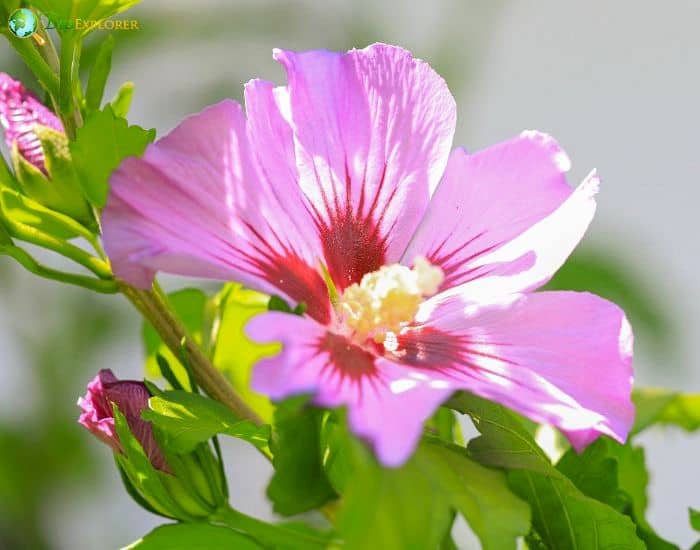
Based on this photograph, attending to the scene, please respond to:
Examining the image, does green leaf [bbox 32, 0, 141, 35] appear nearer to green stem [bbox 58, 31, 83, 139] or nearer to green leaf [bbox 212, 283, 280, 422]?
green stem [bbox 58, 31, 83, 139]

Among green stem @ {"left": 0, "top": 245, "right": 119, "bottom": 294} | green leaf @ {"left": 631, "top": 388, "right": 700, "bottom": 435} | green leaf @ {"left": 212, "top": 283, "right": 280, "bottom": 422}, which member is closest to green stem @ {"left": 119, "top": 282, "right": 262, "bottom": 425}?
green stem @ {"left": 0, "top": 245, "right": 119, "bottom": 294}

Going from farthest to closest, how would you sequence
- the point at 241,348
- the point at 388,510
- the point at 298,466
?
the point at 241,348 < the point at 298,466 < the point at 388,510

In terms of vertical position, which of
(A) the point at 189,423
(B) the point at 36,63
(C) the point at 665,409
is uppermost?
(B) the point at 36,63

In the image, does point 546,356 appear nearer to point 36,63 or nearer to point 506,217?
point 506,217

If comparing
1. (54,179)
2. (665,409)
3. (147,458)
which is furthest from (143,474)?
(665,409)

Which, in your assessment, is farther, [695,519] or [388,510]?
[695,519]

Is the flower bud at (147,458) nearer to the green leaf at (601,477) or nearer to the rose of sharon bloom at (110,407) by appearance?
the rose of sharon bloom at (110,407)
